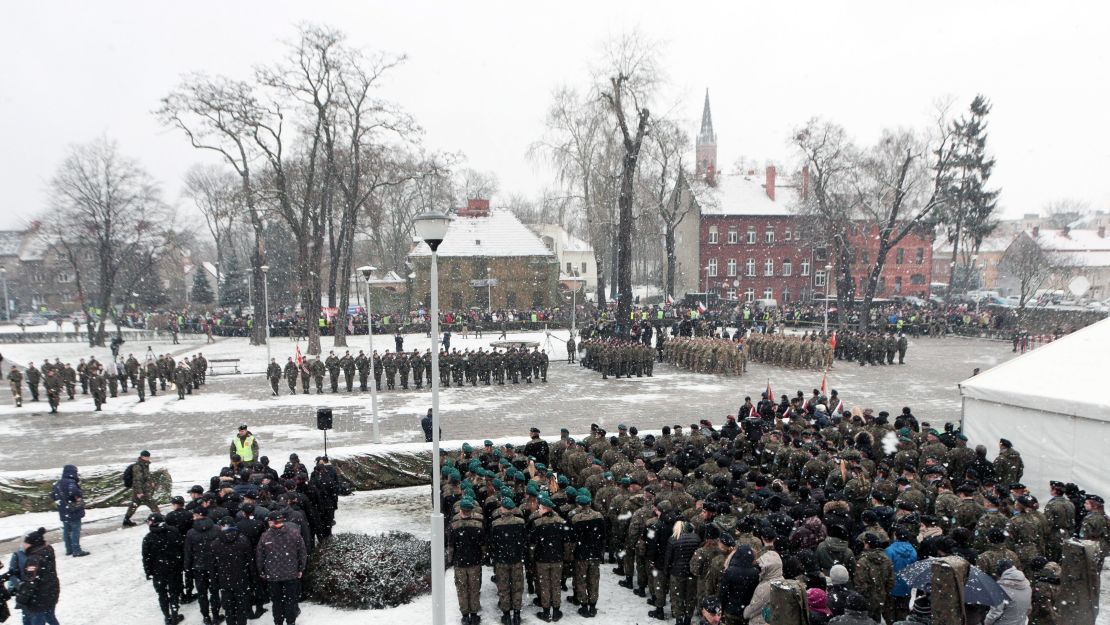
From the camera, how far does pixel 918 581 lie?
616cm

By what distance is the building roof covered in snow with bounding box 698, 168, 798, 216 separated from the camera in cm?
5672

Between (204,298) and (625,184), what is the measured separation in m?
45.8

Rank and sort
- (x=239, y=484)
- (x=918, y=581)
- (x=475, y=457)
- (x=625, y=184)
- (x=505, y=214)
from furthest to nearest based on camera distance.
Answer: (x=505, y=214), (x=625, y=184), (x=475, y=457), (x=239, y=484), (x=918, y=581)

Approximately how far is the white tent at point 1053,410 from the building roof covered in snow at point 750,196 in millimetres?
44883

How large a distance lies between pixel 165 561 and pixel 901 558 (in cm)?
804

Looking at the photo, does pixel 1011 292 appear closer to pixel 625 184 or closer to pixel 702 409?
pixel 625 184

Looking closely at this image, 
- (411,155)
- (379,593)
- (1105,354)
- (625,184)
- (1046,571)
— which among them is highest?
(411,155)

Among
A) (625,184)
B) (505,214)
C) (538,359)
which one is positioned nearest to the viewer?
(538,359)

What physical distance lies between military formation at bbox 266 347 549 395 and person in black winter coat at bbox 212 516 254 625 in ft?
48.0

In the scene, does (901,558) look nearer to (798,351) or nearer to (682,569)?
(682,569)

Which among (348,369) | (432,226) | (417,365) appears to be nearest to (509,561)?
(432,226)

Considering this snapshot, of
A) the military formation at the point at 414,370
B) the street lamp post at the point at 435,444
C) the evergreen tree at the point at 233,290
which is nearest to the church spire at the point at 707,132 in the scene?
the evergreen tree at the point at 233,290

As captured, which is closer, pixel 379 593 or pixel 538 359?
pixel 379 593

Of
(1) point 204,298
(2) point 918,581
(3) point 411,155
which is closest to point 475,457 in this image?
(2) point 918,581
